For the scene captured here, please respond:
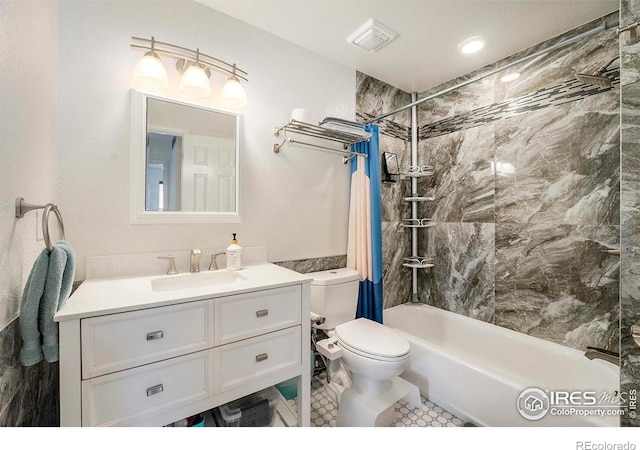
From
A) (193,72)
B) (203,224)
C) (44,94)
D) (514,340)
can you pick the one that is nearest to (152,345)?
(203,224)

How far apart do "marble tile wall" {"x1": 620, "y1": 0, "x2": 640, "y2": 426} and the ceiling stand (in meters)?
1.03

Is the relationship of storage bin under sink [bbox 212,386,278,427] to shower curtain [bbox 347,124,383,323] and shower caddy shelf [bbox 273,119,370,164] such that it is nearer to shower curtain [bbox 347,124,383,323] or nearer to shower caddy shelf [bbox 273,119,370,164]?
shower curtain [bbox 347,124,383,323]

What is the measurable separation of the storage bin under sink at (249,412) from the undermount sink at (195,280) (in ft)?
1.99

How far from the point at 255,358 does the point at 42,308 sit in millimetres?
745

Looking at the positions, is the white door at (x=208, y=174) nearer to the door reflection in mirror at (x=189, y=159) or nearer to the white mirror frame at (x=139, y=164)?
the door reflection in mirror at (x=189, y=159)

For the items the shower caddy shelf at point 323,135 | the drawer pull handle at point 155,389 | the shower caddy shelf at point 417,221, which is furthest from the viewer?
the shower caddy shelf at point 417,221

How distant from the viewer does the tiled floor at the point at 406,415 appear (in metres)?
1.52

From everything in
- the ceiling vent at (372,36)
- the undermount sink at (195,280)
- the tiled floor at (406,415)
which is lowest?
the tiled floor at (406,415)

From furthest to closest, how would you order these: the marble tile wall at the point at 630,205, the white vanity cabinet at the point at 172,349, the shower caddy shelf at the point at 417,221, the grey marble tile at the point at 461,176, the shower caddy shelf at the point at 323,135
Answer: the shower caddy shelf at the point at 417,221, the grey marble tile at the point at 461,176, the shower caddy shelf at the point at 323,135, the white vanity cabinet at the point at 172,349, the marble tile wall at the point at 630,205

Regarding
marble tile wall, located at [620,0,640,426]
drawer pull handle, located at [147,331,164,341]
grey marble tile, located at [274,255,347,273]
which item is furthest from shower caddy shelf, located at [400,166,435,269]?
drawer pull handle, located at [147,331,164,341]

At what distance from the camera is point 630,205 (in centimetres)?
Answer: 74

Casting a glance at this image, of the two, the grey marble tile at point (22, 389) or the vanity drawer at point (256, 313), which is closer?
the grey marble tile at point (22, 389)

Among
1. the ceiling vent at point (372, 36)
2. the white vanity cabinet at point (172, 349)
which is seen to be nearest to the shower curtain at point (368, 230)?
the ceiling vent at point (372, 36)

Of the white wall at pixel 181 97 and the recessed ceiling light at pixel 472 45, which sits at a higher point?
the recessed ceiling light at pixel 472 45
